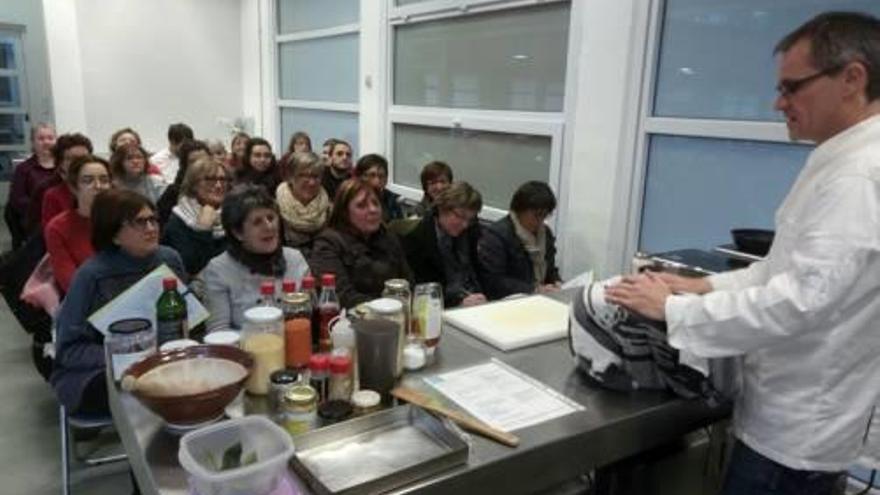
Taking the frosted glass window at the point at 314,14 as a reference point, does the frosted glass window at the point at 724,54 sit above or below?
below

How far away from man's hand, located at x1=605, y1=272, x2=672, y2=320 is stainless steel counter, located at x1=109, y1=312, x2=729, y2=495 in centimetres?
24

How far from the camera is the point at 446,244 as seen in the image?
9.23 feet

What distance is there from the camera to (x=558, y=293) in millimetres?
2041

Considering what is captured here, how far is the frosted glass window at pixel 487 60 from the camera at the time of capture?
10.3 feet

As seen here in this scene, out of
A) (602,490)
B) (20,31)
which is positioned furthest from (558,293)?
(20,31)

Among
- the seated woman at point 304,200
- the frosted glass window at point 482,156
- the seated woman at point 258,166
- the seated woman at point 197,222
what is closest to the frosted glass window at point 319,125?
the frosted glass window at point 482,156

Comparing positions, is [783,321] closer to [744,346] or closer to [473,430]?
[744,346]

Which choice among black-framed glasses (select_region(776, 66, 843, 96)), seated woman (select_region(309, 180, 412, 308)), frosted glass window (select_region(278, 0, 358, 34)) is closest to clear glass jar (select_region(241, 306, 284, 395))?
seated woman (select_region(309, 180, 412, 308))

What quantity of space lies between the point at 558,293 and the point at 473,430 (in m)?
0.98

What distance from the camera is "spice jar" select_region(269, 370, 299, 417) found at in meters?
1.13

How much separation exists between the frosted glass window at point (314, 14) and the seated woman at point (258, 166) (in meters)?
1.39

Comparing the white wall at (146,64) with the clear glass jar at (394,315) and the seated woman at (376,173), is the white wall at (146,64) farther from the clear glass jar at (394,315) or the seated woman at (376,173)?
the clear glass jar at (394,315)

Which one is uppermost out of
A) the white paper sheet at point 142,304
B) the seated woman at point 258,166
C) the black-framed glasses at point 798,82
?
the black-framed glasses at point 798,82

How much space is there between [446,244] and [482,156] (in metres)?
1.03
